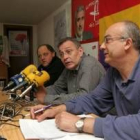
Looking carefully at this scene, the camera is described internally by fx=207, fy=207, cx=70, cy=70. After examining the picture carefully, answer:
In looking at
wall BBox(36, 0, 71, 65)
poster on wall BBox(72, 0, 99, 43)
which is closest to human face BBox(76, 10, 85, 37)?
poster on wall BBox(72, 0, 99, 43)

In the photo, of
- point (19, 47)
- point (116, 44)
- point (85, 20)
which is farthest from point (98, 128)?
point (19, 47)

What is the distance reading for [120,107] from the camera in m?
1.10

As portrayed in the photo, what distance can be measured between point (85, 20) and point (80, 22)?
16 cm

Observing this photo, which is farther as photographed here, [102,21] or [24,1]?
[24,1]

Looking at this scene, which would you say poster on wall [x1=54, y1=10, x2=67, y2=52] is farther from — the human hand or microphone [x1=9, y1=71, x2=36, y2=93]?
the human hand

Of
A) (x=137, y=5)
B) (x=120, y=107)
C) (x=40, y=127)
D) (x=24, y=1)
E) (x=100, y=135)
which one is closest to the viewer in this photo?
(x=100, y=135)

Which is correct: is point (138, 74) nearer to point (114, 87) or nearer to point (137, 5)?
point (114, 87)

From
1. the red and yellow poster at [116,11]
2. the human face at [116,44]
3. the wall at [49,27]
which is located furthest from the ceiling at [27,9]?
the human face at [116,44]

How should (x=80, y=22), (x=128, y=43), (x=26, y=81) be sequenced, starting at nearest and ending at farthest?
(x=128, y=43)
(x=26, y=81)
(x=80, y=22)

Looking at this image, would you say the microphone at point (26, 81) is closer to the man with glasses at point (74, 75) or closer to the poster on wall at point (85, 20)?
the man with glasses at point (74, 75)

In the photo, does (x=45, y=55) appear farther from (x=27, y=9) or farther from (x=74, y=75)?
(x=27, y=9)

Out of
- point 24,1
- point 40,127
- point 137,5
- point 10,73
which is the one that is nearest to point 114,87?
point 40,127

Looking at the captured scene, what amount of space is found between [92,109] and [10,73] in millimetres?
4593

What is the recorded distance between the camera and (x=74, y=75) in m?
1.76
